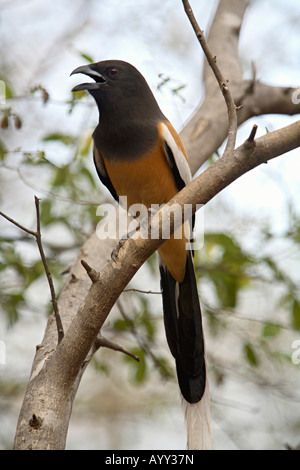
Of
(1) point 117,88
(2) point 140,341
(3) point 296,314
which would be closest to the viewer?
(1) point 117,88

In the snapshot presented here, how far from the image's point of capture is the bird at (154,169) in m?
3.52

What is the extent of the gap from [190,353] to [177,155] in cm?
133

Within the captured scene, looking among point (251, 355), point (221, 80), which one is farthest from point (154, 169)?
point (251, 355)

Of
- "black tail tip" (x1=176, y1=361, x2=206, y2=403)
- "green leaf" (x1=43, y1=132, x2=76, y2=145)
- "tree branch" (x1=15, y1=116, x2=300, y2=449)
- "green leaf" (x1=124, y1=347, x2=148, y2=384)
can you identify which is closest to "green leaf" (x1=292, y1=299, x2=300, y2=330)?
"black tail tip" (x1=176, y1=361, x2=206, y2=403)

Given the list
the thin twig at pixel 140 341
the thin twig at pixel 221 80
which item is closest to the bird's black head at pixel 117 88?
the thin twig at pixel 221 80

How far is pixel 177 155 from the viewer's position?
367cm

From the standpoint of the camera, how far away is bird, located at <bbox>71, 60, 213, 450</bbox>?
11.5ft

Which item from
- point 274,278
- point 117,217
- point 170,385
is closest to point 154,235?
point 117,217

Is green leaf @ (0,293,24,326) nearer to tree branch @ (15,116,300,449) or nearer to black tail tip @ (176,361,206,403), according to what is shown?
black tail tip @ (176,361,206,403)

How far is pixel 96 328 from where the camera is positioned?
252cm

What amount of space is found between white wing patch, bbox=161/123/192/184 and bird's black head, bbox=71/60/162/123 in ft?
0.80

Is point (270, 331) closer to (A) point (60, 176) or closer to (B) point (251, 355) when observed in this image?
(B) point (251, 355)

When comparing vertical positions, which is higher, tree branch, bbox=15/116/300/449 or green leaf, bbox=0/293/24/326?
green leaf, bbox=0/293/24/326

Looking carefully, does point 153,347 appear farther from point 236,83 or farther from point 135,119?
point 236,83
